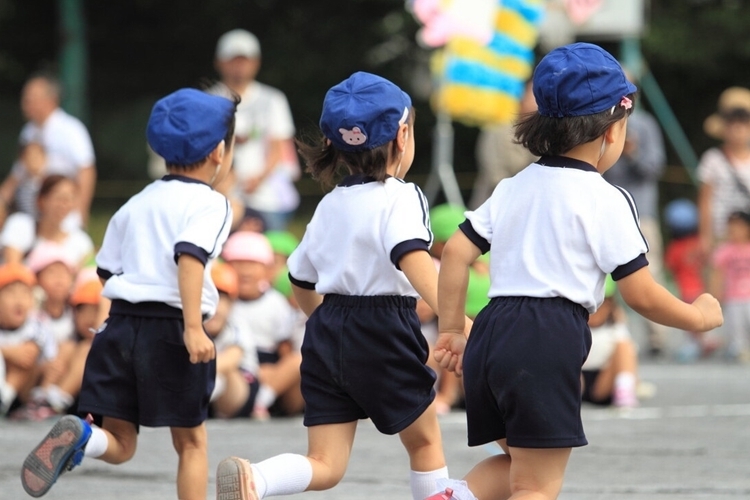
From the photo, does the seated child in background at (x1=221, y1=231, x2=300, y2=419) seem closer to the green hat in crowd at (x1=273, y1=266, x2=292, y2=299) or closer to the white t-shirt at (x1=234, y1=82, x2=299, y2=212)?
the green hat in crowd at (x1=273, y1=266, x2=292, y2=299)

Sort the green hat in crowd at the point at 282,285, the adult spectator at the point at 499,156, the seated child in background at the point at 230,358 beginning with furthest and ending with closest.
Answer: the adult spectator at the point at 499,156 → the green hat in crowd at the point at 282,285 → the seated child in background at the point at 230,358

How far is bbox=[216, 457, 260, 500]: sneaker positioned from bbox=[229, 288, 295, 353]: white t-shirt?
4.18m

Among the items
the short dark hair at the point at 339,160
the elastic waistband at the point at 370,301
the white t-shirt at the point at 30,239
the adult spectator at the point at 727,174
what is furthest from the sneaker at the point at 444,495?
the adult spectator at the point at 727,174

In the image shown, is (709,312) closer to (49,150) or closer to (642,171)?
(49,150)

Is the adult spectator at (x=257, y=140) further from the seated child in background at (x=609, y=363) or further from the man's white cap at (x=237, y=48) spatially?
the seated child in background at (x=609, y=363)

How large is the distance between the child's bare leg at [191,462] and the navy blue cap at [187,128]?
1.01m

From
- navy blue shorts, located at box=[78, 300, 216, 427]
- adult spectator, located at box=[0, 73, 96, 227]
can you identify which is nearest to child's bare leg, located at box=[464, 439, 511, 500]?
navy blue shorts, located at box=[78, 300, 216, 427]

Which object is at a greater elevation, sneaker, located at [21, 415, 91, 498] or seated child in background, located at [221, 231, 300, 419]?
sneaker, located at [21, 415, 91, 498]

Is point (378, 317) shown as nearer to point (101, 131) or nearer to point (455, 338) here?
point (455, 338)

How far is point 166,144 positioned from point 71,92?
15.9 metres

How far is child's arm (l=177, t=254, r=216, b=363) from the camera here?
4852 mm

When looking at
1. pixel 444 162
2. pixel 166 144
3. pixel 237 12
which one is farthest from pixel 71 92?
pixel 166 144

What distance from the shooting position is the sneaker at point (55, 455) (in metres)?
4.91

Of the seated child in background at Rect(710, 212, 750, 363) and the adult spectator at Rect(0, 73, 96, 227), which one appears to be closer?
the adult spectator at Rect(0, 73, 96, 227)
